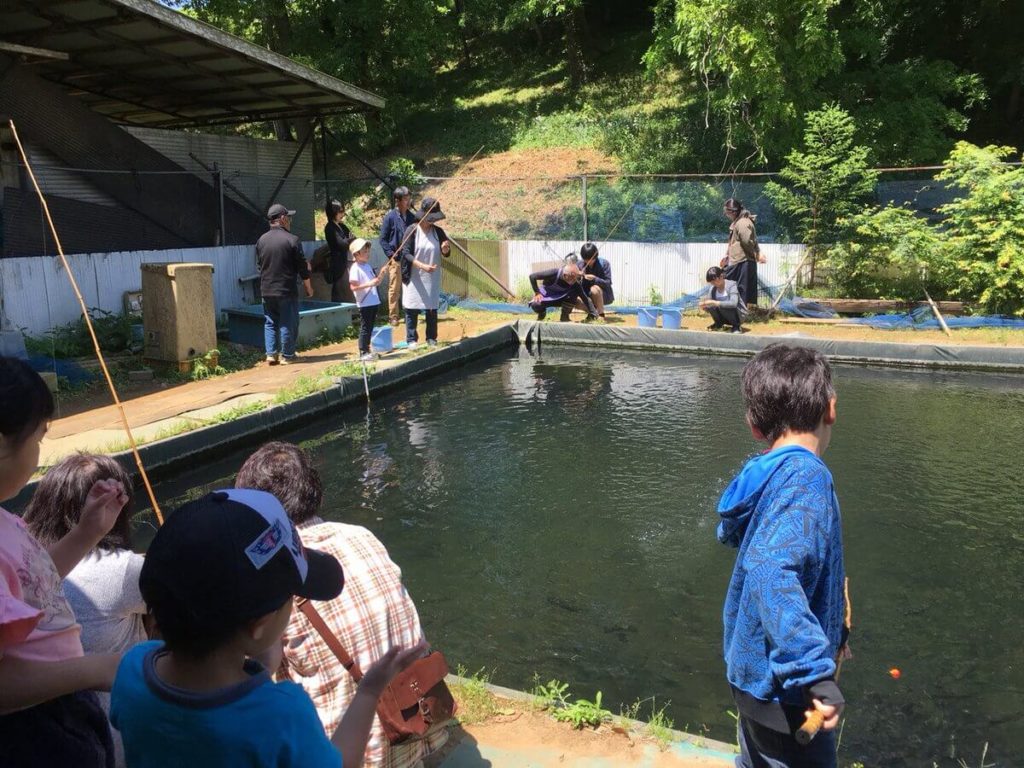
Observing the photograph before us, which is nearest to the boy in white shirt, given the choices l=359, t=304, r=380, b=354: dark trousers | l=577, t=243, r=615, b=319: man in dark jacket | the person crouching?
l=359, t=304, r=380, b=354: dark trousers

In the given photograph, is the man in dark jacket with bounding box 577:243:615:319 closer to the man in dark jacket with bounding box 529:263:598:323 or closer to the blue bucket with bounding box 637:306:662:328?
the man in dark jacket with bounding box 529:263:598:323

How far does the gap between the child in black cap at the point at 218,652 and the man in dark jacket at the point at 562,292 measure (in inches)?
459

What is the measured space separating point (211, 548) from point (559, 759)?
Answer: 7.06 ft

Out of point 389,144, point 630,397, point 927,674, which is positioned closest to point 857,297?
point 630,397

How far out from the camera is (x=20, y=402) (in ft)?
6.32

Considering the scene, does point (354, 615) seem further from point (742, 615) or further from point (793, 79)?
point (793, 79)

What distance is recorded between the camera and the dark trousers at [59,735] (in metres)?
1.75

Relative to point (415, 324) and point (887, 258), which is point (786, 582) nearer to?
point (415, 324)

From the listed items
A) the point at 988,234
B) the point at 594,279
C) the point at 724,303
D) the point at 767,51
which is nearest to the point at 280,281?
the point at 594,279

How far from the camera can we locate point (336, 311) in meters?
12.1

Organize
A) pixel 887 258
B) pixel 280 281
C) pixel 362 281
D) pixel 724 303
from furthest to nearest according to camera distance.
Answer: pixel 887 258 → pixel 724 303 → pixel 362 281 → pixel 280 281

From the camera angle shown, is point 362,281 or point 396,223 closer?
point 362,281

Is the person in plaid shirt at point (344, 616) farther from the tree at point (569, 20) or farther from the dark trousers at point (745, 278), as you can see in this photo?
the tree at point (569, 20)

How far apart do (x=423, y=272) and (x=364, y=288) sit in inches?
36.1
